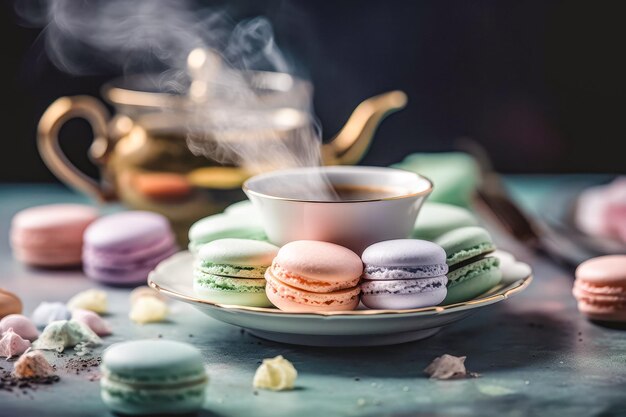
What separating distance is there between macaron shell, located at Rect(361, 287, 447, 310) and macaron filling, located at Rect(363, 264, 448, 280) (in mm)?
21

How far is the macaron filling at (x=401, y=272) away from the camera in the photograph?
1151 mm

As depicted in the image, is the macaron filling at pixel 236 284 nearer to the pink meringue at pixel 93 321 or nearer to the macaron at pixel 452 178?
the pink meringue at pixel 93 321

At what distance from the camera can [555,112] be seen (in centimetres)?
270

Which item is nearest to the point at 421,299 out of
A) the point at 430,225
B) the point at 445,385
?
the point at 445,385

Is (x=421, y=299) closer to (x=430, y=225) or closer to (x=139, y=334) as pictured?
(x=430, y=225)

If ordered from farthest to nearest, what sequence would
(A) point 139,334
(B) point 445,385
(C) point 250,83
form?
(C) point 250,83, (A) point 139,334, (B) point 445,385

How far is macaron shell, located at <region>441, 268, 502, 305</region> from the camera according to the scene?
1.23 meters

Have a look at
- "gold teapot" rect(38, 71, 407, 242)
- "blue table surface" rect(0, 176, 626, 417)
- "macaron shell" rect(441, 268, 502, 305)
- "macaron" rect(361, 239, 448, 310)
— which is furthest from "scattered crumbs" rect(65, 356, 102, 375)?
"gold teapot" rect(38, 71, 407, 242)

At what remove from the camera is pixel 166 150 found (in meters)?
1.73

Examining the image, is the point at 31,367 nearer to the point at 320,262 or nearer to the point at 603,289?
the point at 320,262

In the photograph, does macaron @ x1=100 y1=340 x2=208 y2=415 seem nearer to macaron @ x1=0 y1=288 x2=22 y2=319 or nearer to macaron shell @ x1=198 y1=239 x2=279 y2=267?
macaron shell @ x1=198 y1=239 x2=279 y2=267

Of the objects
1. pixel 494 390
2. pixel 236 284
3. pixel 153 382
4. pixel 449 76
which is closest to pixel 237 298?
pixel 236 284

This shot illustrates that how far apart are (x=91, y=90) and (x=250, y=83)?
860 mm

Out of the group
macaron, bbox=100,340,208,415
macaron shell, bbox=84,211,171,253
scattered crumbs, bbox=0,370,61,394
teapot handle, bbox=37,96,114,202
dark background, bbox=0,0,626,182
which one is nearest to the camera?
macaron, bbox=100,340,208,415
